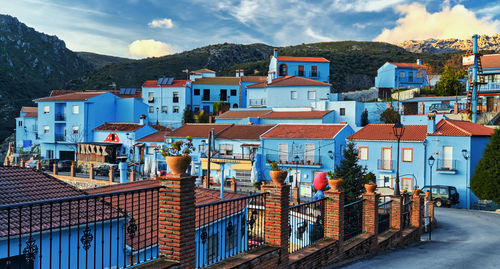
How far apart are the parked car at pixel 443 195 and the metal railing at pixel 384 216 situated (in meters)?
19.4

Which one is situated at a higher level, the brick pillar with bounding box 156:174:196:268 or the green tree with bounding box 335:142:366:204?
the brick pillar with bounding box 156:174:196:268

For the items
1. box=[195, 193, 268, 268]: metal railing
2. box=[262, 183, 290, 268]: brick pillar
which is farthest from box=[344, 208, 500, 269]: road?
box=[195, 193, 268, 268]: metal railing

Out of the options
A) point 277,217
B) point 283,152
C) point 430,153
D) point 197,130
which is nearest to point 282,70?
point 197,130

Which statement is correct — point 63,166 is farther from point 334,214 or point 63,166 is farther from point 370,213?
point 334,214

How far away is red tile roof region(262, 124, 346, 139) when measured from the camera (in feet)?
136

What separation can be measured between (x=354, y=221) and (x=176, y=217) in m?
8.83

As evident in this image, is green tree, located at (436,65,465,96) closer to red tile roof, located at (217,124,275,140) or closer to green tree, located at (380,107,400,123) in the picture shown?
green tree, located at (380,107,400,123)

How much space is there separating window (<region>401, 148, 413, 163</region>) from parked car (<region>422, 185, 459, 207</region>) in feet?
13.8

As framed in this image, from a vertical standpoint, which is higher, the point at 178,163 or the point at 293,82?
the point at 293,82

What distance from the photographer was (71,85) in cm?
10656

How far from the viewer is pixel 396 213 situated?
1612cm

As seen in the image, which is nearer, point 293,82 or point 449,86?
point 449,86

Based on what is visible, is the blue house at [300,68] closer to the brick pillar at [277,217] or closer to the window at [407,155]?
the window at [407,155]

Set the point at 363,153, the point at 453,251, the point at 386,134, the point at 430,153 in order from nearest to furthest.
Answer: the point at 453,251
the point at 430,153
the point at 386,134
the point at 363,153
